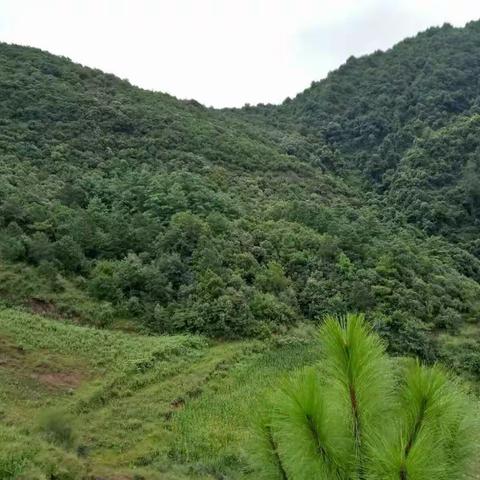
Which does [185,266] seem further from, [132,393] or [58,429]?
[58,429]

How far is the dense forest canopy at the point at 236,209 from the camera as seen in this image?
87.9 feet

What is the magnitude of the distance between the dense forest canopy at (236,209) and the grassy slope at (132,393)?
2222 mm

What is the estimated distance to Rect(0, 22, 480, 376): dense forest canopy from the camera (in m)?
26.8

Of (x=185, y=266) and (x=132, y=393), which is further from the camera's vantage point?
(x=185, y=266)

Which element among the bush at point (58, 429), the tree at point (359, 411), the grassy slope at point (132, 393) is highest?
the tree at point (359, 411)

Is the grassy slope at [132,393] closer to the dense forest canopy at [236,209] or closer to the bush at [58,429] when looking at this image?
the bush at [58,429]

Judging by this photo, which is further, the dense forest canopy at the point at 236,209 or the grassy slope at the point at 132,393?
Answer: the dense forest canopy at the point at 236,209

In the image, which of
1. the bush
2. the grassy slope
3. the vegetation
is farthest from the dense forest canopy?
the bush

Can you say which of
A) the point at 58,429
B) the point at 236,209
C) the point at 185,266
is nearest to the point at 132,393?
the point at 58,429

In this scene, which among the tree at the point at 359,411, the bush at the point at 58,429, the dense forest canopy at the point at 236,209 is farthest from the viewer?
the dense forest canopy at the point at 236,209

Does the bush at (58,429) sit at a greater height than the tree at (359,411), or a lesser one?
lesser

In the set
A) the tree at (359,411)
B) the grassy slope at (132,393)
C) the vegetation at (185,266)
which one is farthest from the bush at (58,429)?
the tree at (359,411)

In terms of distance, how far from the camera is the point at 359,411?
12.2 feet

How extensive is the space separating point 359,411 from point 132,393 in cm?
1680
